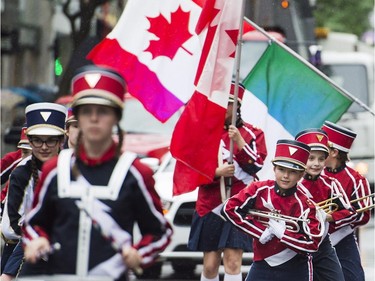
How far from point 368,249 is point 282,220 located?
388 inches

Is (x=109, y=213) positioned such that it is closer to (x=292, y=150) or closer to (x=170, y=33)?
(x=292, y=150)

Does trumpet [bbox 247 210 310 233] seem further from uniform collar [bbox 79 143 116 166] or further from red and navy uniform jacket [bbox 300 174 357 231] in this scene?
uniform collar [bbox 79 143 116 166]

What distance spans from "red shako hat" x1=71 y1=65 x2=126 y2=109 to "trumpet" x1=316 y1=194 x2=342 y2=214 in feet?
13.5

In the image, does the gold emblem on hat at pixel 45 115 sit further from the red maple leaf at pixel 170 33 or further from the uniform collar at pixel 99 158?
the uniform collar at pixel 99 158

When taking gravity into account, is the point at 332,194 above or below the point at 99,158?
below

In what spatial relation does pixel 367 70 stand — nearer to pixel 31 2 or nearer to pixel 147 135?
pixel 147 135

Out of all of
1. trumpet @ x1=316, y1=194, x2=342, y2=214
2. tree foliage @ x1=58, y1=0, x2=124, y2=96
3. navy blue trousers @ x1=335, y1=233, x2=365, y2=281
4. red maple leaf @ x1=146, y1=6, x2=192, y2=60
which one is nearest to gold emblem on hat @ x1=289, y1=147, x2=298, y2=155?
trumpet @ x1=316, y1=194, x2=342, y2=214

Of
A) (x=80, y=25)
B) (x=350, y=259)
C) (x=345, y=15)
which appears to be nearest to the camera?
(x=350, y=259)

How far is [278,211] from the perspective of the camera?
9.10 meters

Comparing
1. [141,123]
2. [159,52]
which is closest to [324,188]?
[159,52]

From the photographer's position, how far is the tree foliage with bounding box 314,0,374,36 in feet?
157

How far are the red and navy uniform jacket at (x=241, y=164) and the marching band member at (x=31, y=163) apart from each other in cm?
158

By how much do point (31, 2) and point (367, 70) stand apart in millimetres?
18977

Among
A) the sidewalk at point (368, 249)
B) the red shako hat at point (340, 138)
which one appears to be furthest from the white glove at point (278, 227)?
the sidewalk at point (368, 249)
